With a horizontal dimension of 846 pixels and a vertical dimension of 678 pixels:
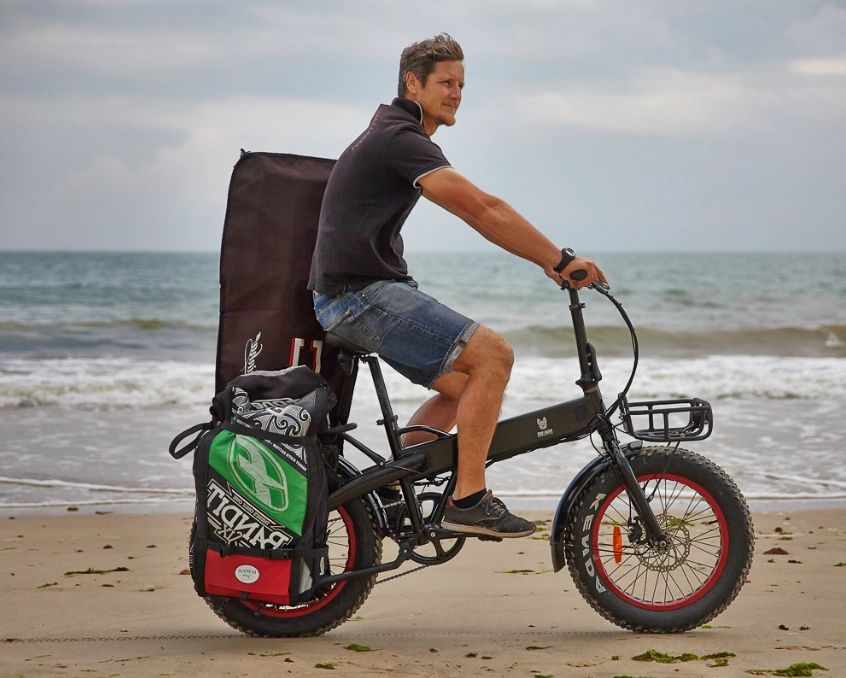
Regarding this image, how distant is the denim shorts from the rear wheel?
53 cm

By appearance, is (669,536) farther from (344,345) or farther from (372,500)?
(344,345)

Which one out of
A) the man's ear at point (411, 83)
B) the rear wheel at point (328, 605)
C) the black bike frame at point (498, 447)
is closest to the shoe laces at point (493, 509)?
the black bike frame at point (498, 447)

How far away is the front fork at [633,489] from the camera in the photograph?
145 inches

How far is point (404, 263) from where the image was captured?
353cm

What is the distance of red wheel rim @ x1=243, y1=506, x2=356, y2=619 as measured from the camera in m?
3.68

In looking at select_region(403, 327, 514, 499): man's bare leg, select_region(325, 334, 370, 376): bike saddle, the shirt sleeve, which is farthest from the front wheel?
the shirt sleeve

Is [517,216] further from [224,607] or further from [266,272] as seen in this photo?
[224,607]

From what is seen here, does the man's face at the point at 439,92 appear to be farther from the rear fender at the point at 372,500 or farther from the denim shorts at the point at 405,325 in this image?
the rear fender at the point at 372,500

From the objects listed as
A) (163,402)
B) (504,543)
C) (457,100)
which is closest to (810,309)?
(163,402)

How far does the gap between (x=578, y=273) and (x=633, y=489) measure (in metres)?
0.77

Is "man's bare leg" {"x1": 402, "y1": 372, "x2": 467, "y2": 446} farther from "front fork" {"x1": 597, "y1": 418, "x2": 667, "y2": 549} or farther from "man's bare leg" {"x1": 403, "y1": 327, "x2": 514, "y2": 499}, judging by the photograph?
"front fork" {"x1": 597, "y1": 418, "x2": 667, "y2": 549}

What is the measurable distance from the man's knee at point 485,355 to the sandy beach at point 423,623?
883 millimetres

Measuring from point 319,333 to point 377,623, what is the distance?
109cm

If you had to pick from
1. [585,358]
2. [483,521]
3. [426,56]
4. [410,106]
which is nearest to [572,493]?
[483,521]
